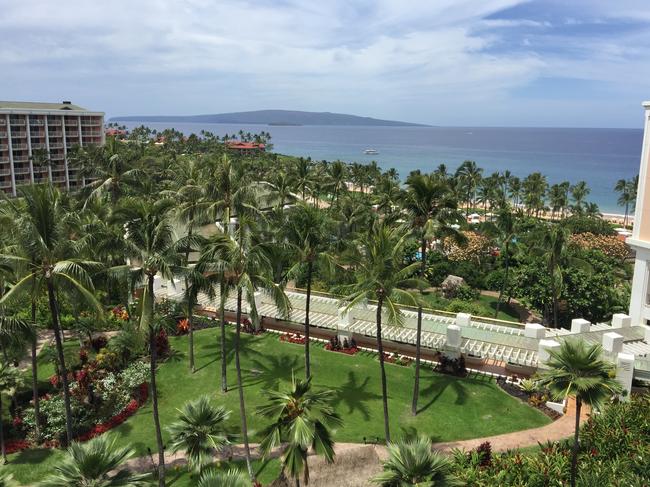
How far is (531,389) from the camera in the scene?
23438 mm

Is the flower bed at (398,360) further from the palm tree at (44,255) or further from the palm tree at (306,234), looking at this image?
the palm tree at (44,255)

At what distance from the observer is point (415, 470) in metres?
12.2

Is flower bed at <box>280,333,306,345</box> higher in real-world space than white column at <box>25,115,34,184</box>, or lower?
lower

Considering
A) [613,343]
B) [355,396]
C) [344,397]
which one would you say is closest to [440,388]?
[355,396]

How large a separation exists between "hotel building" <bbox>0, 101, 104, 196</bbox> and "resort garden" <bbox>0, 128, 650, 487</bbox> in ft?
198

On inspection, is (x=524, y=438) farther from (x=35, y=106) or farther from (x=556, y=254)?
(x=35, y=106)

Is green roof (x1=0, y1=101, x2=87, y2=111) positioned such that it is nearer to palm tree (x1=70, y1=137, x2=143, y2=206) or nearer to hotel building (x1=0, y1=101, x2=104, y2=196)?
hotel building (x1=0, y1=101, x2=104, y2=196)

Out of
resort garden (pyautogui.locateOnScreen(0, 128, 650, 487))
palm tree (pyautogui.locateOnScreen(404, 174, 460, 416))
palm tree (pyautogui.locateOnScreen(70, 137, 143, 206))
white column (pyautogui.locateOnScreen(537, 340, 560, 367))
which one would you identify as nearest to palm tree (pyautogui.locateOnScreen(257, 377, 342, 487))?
resort garden (pyautogui.locateOnScreen(0, 128, 650, 487))

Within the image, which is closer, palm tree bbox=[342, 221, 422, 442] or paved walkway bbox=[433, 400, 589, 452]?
palm tree bbox=[342, 221, 422, 442]

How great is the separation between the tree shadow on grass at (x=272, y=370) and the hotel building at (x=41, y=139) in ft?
214

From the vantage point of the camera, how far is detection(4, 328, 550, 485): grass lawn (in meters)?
20.8

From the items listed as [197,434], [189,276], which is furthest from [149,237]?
[197,434]

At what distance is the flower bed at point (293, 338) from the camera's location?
29.2m

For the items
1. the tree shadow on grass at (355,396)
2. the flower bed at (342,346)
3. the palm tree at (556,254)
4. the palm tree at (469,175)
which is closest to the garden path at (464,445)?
the tree shadow on grass at (355,396)
